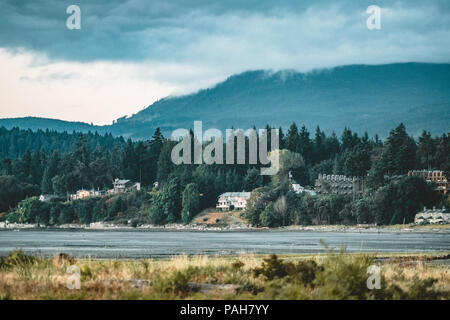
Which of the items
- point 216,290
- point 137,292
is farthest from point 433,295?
point 137,292

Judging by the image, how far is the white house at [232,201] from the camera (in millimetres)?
159250

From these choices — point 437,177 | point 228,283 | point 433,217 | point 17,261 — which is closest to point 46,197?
point 437,177

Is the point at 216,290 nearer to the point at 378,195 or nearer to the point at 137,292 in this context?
the point at 137,292

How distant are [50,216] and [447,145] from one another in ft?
305

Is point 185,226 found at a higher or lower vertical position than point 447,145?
lower

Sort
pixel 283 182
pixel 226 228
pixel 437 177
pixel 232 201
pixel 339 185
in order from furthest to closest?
pixel 232 201
pixel 283 182
pixel 339 185
pixel 226 228
pixel 437 177

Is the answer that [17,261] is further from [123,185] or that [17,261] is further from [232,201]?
[123,185]

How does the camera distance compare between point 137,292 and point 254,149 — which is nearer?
point 137,292

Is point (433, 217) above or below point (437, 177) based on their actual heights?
below

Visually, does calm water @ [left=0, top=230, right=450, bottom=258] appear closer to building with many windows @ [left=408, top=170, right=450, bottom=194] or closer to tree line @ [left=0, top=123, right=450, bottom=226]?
tree line @ [left=0, top=123, right=450, bottom=226]

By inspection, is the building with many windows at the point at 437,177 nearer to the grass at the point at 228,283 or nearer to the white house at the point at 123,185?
the white house at the point at 123,185

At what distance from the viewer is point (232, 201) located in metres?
161

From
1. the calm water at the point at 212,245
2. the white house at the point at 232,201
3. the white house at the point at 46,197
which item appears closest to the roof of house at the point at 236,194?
the white house at the point at 232,201

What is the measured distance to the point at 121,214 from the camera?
16862 cm
